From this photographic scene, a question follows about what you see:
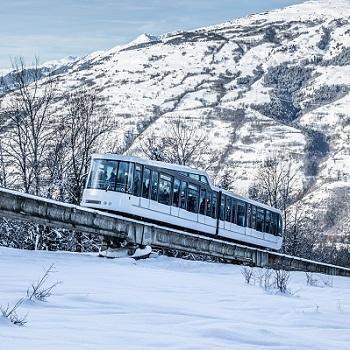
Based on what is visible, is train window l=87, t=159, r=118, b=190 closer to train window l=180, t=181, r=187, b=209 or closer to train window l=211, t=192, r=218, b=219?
train window l=180, t=181, r=187, b=209

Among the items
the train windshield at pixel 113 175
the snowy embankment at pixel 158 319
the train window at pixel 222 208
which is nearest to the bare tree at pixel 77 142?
the train windshield at pixel 113 175

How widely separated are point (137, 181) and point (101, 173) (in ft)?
4.89

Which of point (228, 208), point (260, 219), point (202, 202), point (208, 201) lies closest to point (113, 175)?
point (202, 202)

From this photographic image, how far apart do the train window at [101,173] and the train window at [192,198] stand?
460cm

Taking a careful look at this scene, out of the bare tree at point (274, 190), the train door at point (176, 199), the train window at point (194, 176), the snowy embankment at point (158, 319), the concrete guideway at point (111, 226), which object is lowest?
the snowy embankment at point (158, 319)

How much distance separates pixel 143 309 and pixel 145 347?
2.04 m

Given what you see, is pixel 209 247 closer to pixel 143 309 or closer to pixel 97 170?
pixel 97 170

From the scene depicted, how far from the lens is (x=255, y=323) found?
5984mm

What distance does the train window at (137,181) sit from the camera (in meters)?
24.2

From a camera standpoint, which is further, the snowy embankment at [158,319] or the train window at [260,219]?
the train window at [260,219]

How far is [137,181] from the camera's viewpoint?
79.7ft

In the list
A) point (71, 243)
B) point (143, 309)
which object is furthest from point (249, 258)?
point (143, 309)

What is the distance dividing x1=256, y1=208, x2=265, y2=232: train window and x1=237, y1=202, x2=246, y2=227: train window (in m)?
1.64

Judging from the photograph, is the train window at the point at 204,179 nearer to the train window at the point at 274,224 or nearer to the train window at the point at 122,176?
the train window at the point at 122,176
